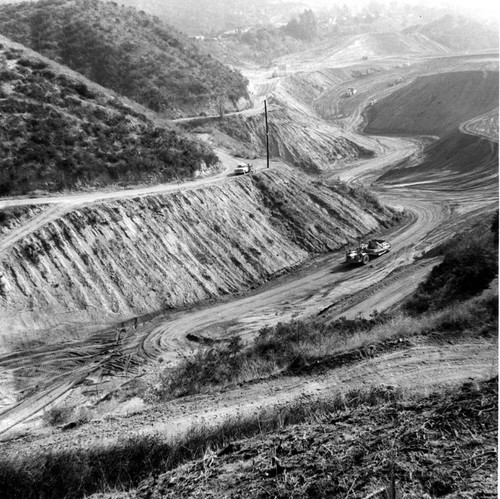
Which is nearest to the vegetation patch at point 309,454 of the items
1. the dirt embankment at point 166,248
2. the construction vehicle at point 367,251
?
the dirt embankment at point 166,248

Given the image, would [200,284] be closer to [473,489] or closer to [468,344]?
[468,344]

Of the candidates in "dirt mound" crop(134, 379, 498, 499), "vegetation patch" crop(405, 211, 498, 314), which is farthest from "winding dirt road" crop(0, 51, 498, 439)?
"vegetation patch" crop(405, 211, 498, 314)

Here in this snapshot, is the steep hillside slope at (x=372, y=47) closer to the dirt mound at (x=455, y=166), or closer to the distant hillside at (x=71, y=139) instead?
the dirt mound at (x=455, y=166)

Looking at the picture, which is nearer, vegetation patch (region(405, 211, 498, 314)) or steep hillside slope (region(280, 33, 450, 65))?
vegetation patch (region(405, 211, 498, 314))

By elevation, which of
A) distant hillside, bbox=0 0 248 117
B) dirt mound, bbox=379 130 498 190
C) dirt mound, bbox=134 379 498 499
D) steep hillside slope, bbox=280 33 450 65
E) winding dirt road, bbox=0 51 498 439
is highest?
steep hillside slope, bbox=280 33 450 65

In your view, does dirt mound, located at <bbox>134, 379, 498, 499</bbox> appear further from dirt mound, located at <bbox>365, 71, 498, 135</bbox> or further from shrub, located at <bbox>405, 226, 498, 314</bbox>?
dirt mound, located at <bbox>365, 71, 498, 135</bbox>

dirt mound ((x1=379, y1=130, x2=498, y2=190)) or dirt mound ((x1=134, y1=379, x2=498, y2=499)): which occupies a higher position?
dirt mound ((x1=379, y1=130, x2=498, y2=190))

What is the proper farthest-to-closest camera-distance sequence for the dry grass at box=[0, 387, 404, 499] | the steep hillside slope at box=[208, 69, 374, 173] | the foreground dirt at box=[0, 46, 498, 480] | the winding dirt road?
the steep hillside slope at box=[208, 69, 374, 173], the winding dirt road, the foreground dirt at box=[0, 46, 498, 480], the dry grass at box=[0, 387, 404, 499]
